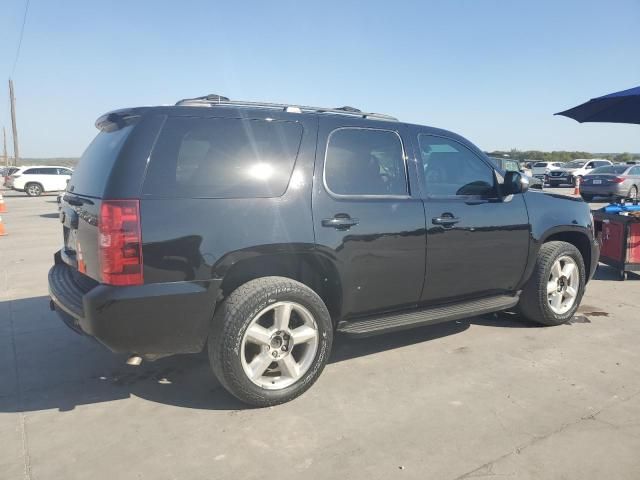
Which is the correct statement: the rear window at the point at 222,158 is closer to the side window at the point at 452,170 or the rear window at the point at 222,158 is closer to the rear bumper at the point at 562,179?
the side window at the point at 452,170

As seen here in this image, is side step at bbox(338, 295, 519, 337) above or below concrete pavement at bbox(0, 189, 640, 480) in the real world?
above

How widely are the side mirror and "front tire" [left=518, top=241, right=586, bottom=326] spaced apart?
2.40 ft

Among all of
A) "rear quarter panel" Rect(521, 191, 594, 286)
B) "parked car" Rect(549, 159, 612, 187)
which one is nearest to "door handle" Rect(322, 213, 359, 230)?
"rear quarter panel" Rect(521, 191, 594, 286)

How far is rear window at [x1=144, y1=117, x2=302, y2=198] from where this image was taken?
114 inches

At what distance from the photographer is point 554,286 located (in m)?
4.68

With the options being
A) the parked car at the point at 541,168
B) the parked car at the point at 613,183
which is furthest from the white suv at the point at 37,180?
the parked car at the point at 541,168

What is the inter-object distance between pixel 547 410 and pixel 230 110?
8.96 ft

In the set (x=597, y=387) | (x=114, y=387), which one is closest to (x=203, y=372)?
(x=114, y=387)

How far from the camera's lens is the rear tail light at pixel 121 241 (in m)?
2.75

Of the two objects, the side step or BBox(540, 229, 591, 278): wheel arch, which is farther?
BBox(540, 229, 591, 278): wheel arch

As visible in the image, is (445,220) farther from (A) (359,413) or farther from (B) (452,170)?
(A) (359,413)

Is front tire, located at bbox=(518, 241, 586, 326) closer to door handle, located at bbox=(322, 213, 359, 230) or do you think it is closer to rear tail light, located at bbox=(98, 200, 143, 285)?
door handle, located at bbox=(322, 213, 359, 230)

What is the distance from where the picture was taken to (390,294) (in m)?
3.65

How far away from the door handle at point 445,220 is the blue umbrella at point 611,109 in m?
4.33
